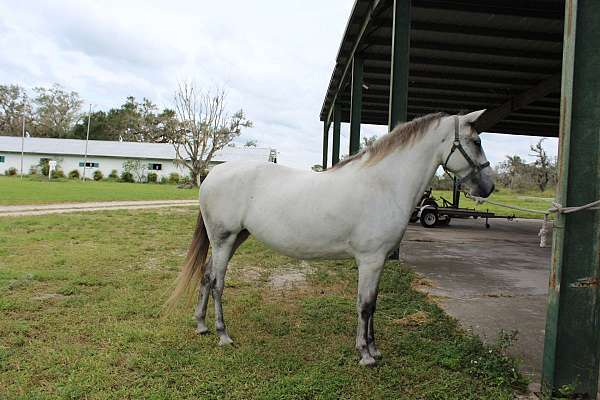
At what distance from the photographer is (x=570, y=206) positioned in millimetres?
2246

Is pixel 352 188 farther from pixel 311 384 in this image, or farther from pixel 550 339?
pixel 550 339

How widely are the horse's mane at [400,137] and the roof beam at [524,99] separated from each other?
667 centimetres

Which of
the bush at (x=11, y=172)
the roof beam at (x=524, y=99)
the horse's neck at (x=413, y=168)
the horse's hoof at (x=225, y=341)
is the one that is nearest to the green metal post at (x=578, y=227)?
the horse's neck at (x=413, y=168)

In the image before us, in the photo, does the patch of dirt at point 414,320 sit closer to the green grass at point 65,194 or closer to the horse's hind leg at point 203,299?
the horse's hind leg at point 203,299

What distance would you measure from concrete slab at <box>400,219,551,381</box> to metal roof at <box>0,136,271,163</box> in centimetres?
2963

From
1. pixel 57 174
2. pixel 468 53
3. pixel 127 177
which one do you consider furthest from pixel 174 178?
pixel 468 53

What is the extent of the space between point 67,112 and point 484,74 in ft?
190

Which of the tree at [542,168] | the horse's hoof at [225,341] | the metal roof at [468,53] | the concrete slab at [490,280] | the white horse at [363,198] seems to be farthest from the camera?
the tree at [542,168]

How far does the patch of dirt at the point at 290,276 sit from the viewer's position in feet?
15.8

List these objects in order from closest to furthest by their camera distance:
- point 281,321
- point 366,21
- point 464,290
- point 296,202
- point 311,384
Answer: point 311,384, point 296,202, point 281,321, point 464,290, point 366,21

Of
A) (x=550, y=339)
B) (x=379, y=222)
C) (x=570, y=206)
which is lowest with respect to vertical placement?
(x=550, y=339)

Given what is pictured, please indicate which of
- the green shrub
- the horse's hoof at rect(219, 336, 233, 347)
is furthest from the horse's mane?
the green shrub

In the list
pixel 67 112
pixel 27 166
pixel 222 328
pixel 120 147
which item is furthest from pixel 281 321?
pixel 67 112

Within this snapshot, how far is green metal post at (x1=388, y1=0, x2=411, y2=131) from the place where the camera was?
5.58 m
